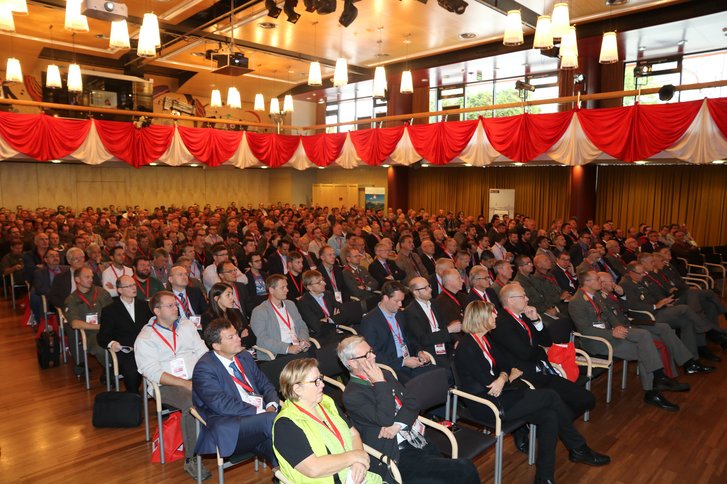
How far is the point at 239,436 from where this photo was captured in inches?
124

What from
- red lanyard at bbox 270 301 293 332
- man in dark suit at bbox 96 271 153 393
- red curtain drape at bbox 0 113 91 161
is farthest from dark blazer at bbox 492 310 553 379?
red curtain drape at bbox 0 113 91 161

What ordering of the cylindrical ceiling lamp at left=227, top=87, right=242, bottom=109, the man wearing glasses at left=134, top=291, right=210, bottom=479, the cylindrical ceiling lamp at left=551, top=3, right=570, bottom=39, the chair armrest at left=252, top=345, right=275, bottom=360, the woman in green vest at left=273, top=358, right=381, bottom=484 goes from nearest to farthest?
the woman in green vest at left=273, top=358, right=381, bottom=484 < the man wearing glasses at left=134, top=291, right=210, bottom=479 < the chair armrest at left=252, top=345, right=275, bottom=360 < the cylindrical ceiling lamp at left=551, top=3, right=570, bottom=39 < the cylindrical ceiling lamp at left=227, top=87, right=242, bottom=109

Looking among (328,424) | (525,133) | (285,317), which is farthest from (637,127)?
(328,424)

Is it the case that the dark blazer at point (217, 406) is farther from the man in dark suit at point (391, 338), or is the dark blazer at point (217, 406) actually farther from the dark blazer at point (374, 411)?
the man in dark suit at point (391, 338)

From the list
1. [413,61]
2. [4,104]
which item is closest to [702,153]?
[413,61]

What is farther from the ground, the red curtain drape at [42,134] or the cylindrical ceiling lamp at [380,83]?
the cylindrical ceiling lamp at [380,83]

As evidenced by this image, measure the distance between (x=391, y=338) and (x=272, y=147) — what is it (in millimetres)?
13885

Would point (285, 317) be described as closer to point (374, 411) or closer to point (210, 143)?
point (374, 411)

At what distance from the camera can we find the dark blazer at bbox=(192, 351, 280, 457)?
3121 millimetres

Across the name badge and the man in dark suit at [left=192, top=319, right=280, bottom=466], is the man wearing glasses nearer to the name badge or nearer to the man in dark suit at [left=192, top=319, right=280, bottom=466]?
the name badge

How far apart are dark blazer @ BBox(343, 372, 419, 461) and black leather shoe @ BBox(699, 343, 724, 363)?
18.2ft

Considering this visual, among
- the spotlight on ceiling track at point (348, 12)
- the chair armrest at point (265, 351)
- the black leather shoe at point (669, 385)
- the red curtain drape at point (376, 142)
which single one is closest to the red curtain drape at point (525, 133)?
the red curtain drape at point (376, 142)

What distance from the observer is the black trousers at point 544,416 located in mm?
3613

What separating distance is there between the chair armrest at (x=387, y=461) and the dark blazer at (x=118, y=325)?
3.05 meters
